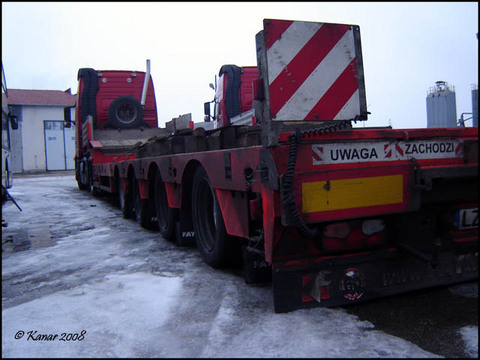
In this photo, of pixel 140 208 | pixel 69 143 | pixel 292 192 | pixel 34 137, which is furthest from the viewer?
pixel 69 143

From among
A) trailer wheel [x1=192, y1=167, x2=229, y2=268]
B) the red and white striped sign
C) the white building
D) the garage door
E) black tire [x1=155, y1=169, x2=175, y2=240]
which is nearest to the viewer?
the red and white striped sign

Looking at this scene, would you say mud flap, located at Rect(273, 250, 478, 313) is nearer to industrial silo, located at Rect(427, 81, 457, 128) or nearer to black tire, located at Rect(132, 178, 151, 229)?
industrial silo, located at Rect(427, 81, 457, 128)

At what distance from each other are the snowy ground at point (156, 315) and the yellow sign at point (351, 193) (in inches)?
28.7

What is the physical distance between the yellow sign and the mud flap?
1.37 feet

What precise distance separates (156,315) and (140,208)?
147 inches

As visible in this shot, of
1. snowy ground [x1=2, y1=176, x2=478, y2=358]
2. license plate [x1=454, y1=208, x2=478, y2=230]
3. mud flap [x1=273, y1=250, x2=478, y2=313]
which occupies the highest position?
license plate [x1=454, y1=208, x2=478, y2=230]

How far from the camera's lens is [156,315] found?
3049mm

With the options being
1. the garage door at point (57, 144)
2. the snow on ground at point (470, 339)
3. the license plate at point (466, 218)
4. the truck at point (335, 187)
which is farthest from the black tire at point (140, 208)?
the garage door at point (57, 144)

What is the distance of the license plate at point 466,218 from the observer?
3.15 m

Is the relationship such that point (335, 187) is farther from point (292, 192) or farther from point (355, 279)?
point (355, 279)

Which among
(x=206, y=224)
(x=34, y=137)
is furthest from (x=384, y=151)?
(x=34, y=137)

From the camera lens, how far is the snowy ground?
252 centimetres

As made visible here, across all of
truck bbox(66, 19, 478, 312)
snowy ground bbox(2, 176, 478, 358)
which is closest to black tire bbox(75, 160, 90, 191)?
snowy ground bbox(2, 176, 478, 358)

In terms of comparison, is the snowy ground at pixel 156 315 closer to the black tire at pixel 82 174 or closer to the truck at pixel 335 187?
the truck at pixel 335 187
